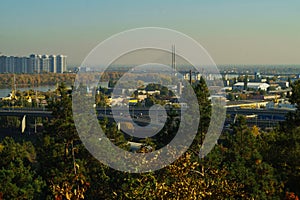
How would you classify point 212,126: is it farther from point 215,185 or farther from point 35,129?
point 35,129

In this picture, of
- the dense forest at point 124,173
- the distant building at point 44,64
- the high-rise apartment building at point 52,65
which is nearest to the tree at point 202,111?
A: the dense forest at point 124,173

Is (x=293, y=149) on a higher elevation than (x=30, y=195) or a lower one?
higher

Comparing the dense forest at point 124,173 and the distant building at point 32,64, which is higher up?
the distant building at point 32,64

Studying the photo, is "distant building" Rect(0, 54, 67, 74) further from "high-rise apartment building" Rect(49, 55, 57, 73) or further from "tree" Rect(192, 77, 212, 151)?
"tree" Rect(192, 77, 212, 151)

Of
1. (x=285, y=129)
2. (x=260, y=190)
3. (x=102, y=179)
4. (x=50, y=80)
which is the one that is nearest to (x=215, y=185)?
(x=260, y=190)

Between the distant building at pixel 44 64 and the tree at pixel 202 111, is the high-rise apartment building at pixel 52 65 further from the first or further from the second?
the tree at pixel 202 111

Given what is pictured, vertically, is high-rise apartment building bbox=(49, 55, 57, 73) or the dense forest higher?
high-rise apartment building bbox=(49, 55, 57, 73)

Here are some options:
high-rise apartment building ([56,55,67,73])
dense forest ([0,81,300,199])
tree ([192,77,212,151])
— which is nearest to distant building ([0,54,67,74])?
high-rise apartment building ([56,55,67,73])

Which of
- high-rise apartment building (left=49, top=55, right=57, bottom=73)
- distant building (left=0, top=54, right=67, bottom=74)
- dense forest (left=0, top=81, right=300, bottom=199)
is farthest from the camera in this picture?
high-rise apartment building (left=49, top=55, right=57, bottom=73)

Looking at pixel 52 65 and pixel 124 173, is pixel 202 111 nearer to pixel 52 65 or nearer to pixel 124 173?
pixel 124 173

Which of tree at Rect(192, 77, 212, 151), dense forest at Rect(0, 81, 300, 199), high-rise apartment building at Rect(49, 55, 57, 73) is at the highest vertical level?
high-rise apartment building at Rect(49, 55, 57, 73)

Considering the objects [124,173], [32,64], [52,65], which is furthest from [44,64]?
[124,173]
